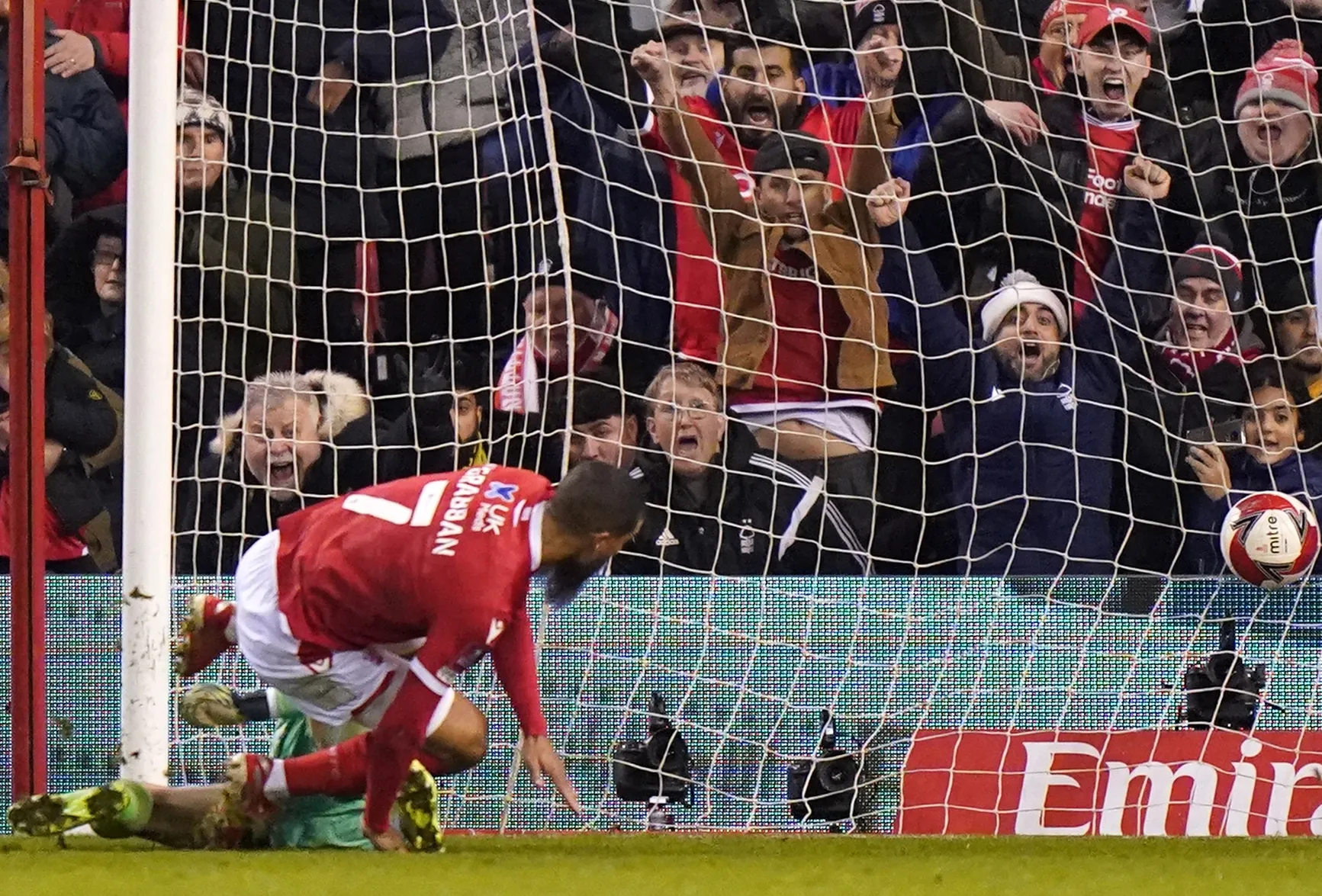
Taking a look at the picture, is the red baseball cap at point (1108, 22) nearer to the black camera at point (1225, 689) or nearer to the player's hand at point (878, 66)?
the player's hand at point (878, 66)

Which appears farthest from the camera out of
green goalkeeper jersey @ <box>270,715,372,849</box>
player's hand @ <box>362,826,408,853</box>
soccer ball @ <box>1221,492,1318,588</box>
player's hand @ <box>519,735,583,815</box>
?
soccer ball @ <box>1221,492,1318,588</box>

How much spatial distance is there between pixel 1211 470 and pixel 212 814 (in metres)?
3.38

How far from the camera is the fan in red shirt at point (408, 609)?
3688mm

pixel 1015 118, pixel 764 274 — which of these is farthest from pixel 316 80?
pixel 1015 118

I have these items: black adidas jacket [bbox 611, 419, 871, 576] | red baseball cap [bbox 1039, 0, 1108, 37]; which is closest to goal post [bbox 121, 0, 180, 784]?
black adidas jacket [bbox 611, 419, 871, 576]

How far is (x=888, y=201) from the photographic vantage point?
228 inches

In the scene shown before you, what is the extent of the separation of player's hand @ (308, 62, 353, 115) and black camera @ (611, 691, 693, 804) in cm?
223

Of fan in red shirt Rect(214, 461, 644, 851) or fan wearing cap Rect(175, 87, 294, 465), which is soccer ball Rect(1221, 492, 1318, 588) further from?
fan wearing cap Rect(175, 87, 294, 465)

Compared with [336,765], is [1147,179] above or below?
above

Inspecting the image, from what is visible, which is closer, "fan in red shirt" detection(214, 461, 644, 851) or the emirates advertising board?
"fan in red shirt" detection(214, 461, 644, 851)

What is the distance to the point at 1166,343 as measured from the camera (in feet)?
19.1

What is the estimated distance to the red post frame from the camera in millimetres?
4348

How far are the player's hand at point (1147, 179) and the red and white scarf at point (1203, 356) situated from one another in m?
0.52

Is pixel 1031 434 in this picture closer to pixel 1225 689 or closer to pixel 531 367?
pixel 1225 689
